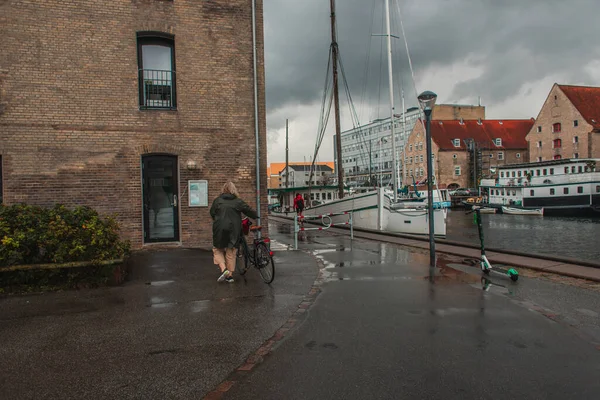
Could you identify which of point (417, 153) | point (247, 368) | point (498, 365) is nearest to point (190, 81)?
point (247, 368)

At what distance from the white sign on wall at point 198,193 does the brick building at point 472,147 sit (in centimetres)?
7121

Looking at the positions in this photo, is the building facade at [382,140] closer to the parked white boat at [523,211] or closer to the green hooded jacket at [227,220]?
the parked white boat at [523,211]

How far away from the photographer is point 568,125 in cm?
6894

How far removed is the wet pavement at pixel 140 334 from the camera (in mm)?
3963

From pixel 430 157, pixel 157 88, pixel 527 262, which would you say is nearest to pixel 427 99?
pixel 430 157

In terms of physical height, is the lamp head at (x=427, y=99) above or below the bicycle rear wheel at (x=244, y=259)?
above

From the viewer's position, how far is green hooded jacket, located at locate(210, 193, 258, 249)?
8.17 m

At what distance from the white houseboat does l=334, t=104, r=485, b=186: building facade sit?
99.7ft

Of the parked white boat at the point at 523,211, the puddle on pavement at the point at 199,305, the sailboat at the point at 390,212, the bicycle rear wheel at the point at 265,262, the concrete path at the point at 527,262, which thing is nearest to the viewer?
the puddle on pavement at the point at 199,305

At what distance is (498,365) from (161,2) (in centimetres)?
1234

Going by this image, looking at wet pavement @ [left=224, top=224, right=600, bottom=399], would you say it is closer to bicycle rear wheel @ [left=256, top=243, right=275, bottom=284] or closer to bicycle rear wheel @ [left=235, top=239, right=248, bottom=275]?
bicycle rear wheel @ [left=256, top=243, right=275, bottom=284]

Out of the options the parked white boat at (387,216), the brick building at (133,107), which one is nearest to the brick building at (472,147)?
the parked white boat at (387,216)

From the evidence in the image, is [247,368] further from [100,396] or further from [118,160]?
[118,160]

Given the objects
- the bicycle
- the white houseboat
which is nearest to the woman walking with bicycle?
the bicycle
